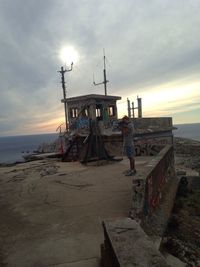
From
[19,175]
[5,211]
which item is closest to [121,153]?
[19,175]

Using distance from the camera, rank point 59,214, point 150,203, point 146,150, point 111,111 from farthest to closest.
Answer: point 111,111 < point 146,150 < point 150,203 < point 59,214

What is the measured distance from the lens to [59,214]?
679 centimetres

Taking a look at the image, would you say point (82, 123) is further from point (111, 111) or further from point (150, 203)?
point (150, 203)

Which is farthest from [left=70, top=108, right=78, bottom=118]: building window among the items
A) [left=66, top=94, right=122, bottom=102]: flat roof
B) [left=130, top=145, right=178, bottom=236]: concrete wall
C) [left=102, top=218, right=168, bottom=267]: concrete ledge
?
[left=102, top=218, right=168, bottom=267]: concrete ledge

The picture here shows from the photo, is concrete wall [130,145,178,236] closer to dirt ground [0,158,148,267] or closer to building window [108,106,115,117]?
dirt ground [0,158,148,267]

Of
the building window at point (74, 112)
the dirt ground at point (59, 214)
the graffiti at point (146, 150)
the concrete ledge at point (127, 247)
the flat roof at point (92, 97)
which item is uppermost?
the flat roof at point (92, 97)

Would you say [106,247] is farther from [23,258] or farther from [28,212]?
[28,212]

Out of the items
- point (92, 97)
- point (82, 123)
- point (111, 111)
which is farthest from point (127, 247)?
point (111, 111)

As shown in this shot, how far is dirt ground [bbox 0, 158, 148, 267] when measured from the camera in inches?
191

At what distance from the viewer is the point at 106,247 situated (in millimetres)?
4102

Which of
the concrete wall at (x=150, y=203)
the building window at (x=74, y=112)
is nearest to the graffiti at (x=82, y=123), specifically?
the building window at (x=74, y=112)

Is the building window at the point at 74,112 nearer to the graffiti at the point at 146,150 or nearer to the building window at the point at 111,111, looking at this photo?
the building window at the point at 111,111

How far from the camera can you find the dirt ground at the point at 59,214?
4859 mm

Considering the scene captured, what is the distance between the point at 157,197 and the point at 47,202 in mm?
2685
